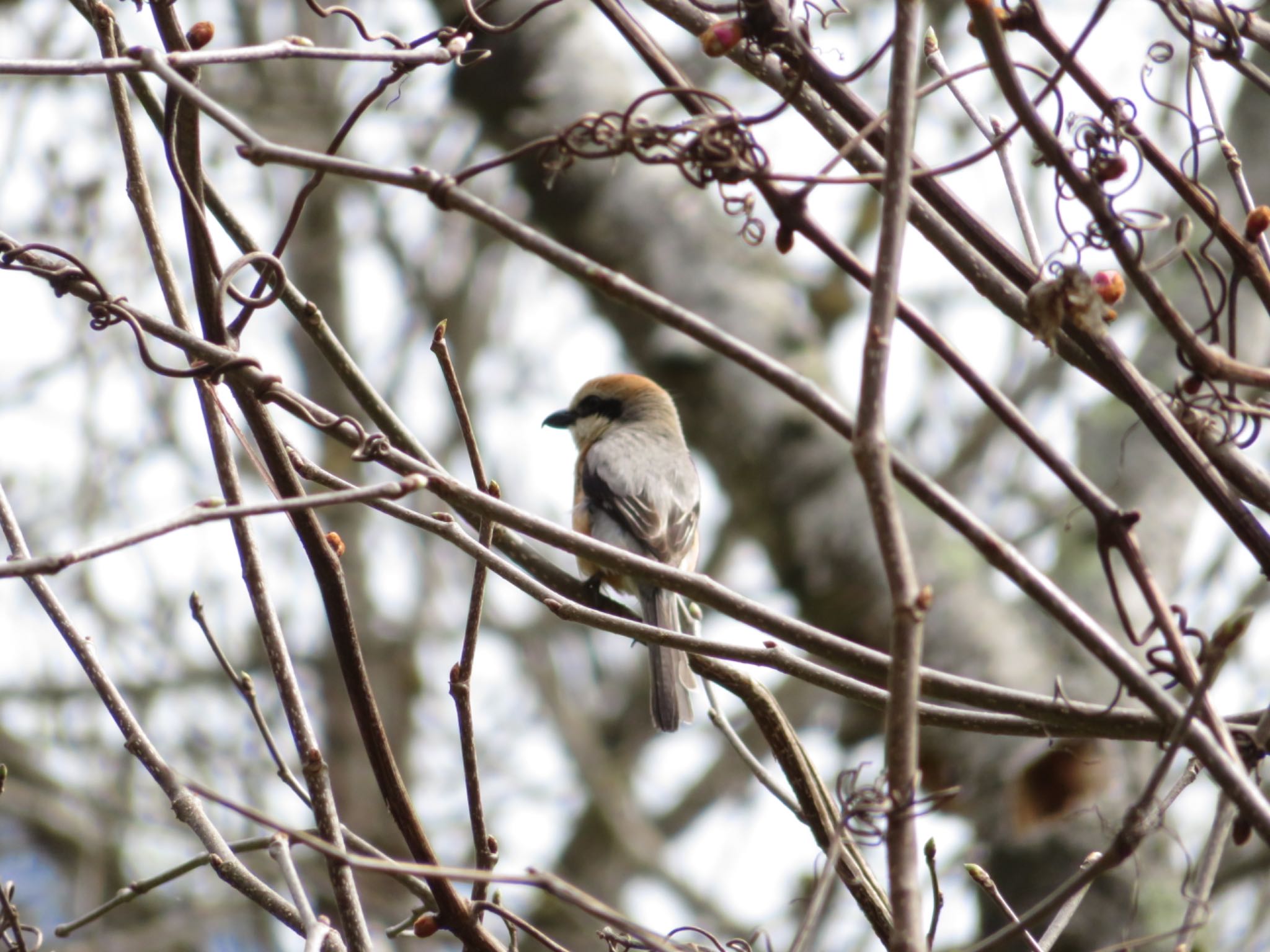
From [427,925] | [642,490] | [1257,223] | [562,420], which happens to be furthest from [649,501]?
[1257,223]

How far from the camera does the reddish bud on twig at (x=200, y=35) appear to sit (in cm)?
207

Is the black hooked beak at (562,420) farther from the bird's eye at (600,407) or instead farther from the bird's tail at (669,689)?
the bird's tail at (669,689)

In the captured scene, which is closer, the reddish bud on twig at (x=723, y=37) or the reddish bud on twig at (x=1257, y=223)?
the reddish bud on twig at (x=723, y=37)

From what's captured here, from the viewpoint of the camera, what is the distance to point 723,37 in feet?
5.83

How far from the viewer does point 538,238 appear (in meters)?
1.39

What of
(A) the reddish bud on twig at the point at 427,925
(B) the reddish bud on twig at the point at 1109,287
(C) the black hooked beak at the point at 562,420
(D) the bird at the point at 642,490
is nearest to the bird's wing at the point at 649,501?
(D) the bird at the point at 642,490

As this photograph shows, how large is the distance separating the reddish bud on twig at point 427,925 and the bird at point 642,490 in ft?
9.18

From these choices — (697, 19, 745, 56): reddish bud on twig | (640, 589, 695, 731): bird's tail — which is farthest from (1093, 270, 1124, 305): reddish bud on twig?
(640, 589, 695, 731): bird's tail

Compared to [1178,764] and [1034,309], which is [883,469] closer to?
[1034,309]

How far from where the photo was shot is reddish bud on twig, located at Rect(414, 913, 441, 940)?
2023 millimetres

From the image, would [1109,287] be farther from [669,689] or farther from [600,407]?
[600,407]

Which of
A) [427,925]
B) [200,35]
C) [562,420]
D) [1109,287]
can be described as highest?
[562,420]

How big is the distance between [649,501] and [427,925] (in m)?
3.98

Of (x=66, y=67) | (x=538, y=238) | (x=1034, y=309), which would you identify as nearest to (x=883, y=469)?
(x=538, y=238)
